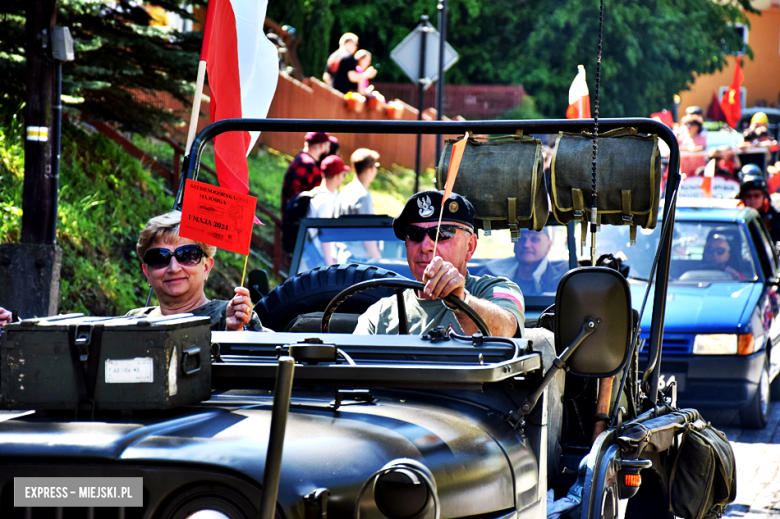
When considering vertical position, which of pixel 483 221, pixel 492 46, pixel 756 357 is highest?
pixel 492 46

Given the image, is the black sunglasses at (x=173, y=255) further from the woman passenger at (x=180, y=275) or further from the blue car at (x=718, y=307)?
the blue car at (x=718, y=307)

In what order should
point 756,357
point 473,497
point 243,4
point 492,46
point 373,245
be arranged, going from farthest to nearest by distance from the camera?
1. point 492,46
2. point 756,357
3. point 373,245
4. point 243,4
5. point 473,497

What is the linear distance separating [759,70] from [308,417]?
49498 millimetres

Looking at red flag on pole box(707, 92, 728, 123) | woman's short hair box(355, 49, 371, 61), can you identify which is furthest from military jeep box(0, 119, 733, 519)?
red flag on pole box(707, 92, 728, 123)

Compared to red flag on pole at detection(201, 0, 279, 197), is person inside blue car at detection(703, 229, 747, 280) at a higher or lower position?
lower

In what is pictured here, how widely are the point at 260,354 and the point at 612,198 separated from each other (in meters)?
1.51

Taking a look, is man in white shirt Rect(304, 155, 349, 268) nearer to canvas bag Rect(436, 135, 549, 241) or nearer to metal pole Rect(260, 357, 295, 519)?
canvas bag Rect(436, 135, 549, 241)

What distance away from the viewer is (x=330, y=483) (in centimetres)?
210

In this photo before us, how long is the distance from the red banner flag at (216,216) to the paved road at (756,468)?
3.41m

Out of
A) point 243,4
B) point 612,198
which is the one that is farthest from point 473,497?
point 243,4

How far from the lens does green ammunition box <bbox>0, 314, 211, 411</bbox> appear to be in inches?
94.9

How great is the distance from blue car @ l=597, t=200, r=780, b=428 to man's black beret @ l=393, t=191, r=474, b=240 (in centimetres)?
337

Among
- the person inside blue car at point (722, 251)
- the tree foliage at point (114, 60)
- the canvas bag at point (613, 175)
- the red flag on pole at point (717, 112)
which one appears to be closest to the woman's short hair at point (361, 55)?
the red flag on pole at point (717, 112)

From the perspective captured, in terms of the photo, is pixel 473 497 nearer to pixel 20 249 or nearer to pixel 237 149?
pixel 237 149
